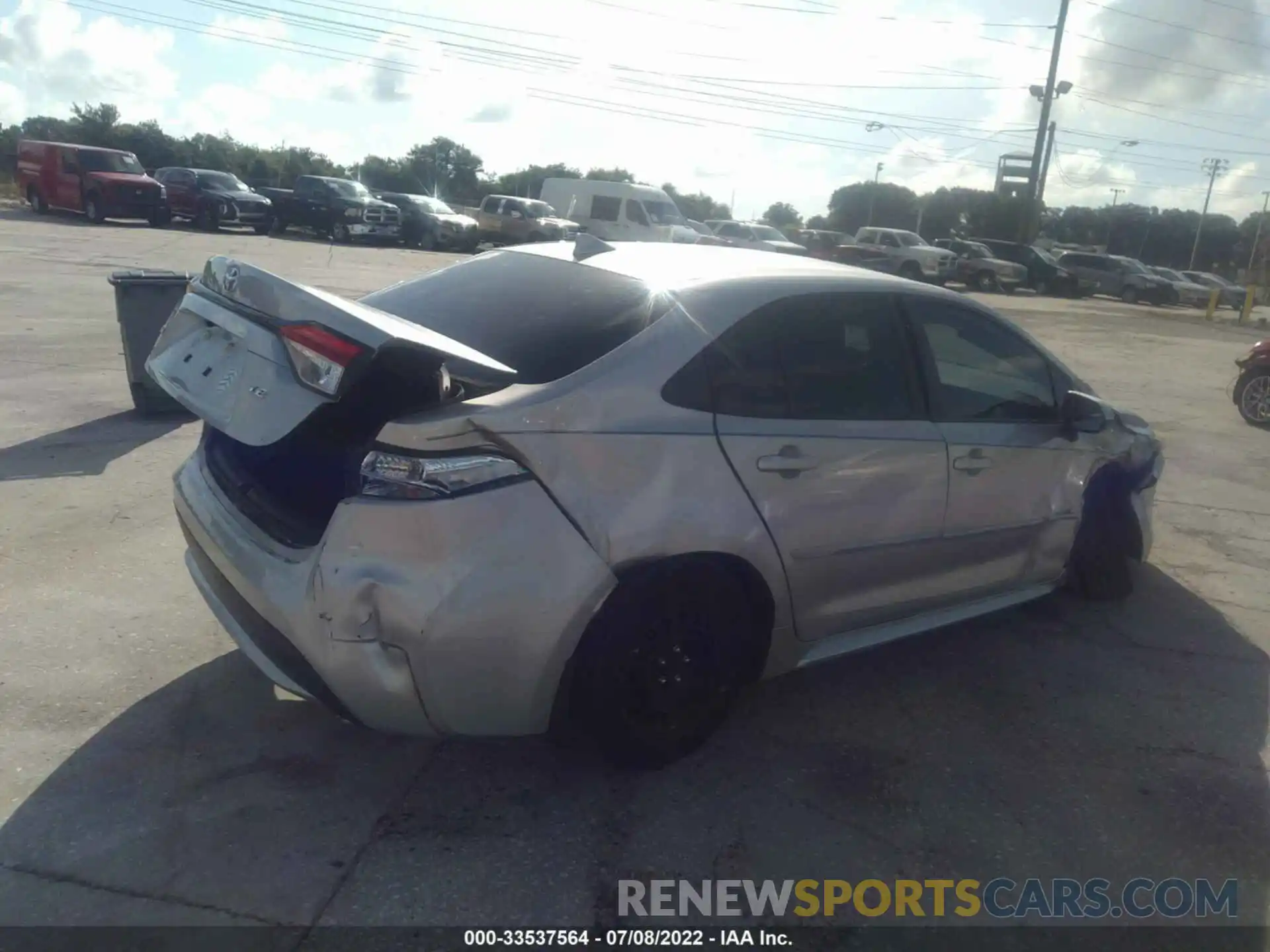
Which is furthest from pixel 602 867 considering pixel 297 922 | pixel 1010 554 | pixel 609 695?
pixel 1010 554

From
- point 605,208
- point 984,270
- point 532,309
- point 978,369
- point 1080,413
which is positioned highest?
point 532,309

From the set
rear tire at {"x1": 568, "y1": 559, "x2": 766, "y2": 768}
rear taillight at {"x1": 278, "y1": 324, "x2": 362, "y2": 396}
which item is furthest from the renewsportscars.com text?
rear taillight at {"x1": 278, "y1": 324, "x2": 362, "y2": 396}

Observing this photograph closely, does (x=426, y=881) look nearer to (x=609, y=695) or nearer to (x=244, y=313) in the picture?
(x=609, y=695)

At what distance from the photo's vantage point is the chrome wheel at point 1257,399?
10.9m

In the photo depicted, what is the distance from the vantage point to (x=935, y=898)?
2.90m

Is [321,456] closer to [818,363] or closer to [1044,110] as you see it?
[818,363]

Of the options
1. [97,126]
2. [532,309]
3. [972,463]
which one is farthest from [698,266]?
[97,126]

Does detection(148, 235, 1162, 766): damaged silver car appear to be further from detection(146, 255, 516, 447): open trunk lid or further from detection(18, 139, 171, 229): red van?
detection(18, 139, 171, 229): red van

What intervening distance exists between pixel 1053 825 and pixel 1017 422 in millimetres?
1675

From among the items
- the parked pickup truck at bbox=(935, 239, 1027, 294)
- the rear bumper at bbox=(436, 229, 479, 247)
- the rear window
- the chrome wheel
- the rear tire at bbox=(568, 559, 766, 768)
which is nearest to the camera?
the rear tire at bbox=(568, 559, 766, 768)

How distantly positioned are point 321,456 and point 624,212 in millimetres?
29091

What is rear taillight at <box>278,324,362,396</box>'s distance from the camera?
269 cm

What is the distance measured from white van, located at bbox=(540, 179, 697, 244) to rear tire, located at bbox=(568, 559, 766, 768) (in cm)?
2697

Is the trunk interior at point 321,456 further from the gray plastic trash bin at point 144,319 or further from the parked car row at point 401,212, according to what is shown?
the parked car row at point 401,212
